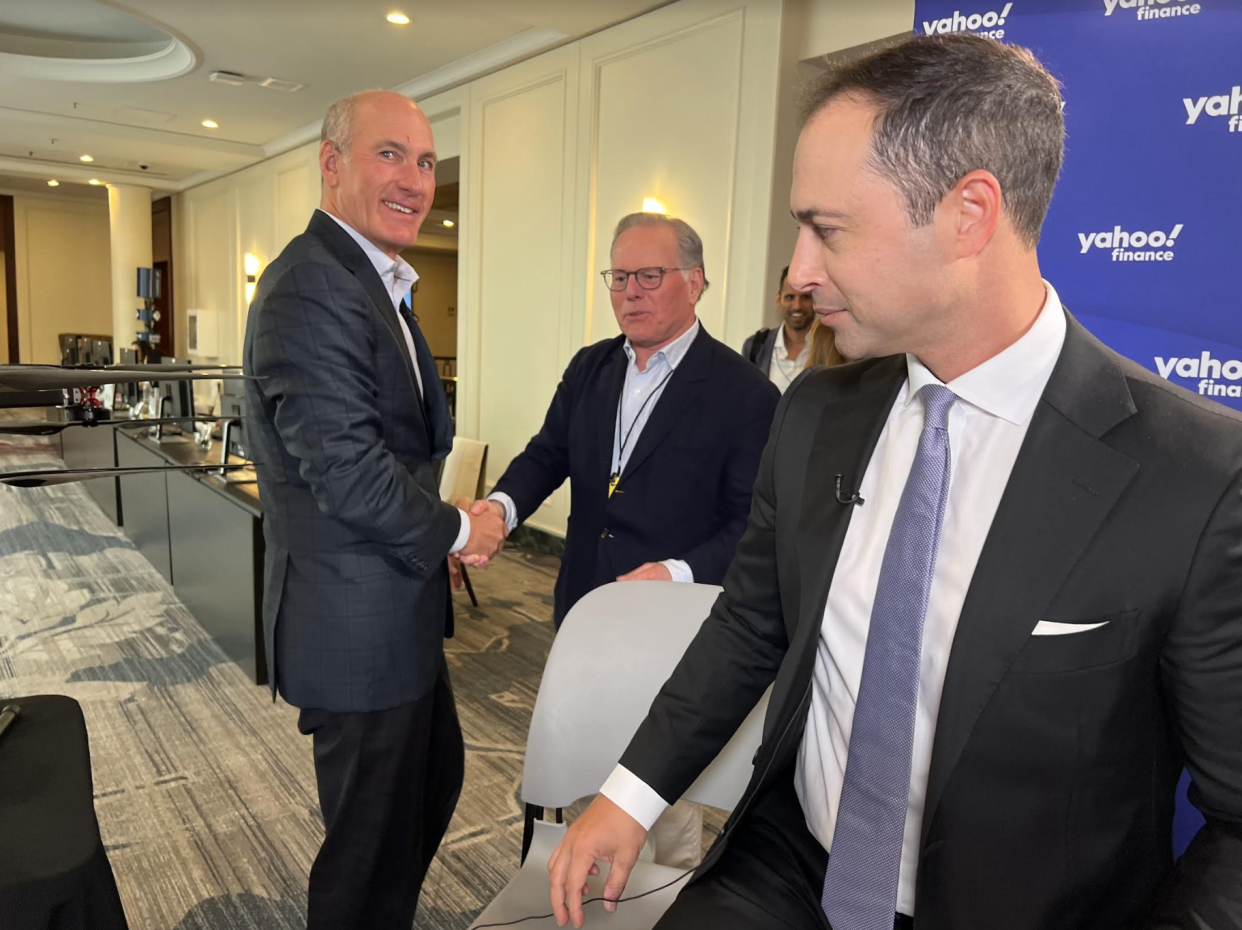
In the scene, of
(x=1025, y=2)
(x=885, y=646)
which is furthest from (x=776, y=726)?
(x=1025, y=2)

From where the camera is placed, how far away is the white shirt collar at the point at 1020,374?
3.38 feet

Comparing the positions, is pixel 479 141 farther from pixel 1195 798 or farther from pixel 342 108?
pixel 1195 798

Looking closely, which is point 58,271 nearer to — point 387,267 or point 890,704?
point 387,267

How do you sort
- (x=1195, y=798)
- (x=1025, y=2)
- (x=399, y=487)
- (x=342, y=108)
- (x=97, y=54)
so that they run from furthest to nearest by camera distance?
(x=97, y=54)
(x=1025, y=2)
(x=342, y=108)
(x=399, y=487)
(x=1195, y=798)

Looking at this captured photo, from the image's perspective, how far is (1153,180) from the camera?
1953mm

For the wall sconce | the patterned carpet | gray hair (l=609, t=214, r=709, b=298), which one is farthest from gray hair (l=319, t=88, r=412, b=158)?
the wall sconce

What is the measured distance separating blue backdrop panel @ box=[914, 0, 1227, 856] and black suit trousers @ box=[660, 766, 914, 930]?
109 cm

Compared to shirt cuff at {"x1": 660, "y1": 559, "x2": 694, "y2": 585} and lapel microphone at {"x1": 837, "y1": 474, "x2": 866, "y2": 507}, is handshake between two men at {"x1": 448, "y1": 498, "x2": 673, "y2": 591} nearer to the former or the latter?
shirt cuff at {"x1": 660, "y1": 559, "x2": 694, "y2": 585}

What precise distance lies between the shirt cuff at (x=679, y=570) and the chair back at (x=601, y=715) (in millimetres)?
489

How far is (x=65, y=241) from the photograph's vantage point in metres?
15.5

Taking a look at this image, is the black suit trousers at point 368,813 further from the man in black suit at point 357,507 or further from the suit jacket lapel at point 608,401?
the suit jacket lapel at point 608,401

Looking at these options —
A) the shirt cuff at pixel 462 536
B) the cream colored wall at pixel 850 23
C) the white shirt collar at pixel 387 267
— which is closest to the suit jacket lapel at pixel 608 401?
the shirt cuff at pixel 462 536

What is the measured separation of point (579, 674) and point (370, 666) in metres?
0.50

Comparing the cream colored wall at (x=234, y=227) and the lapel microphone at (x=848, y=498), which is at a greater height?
the cream colored wall at (x=234, y=227)
